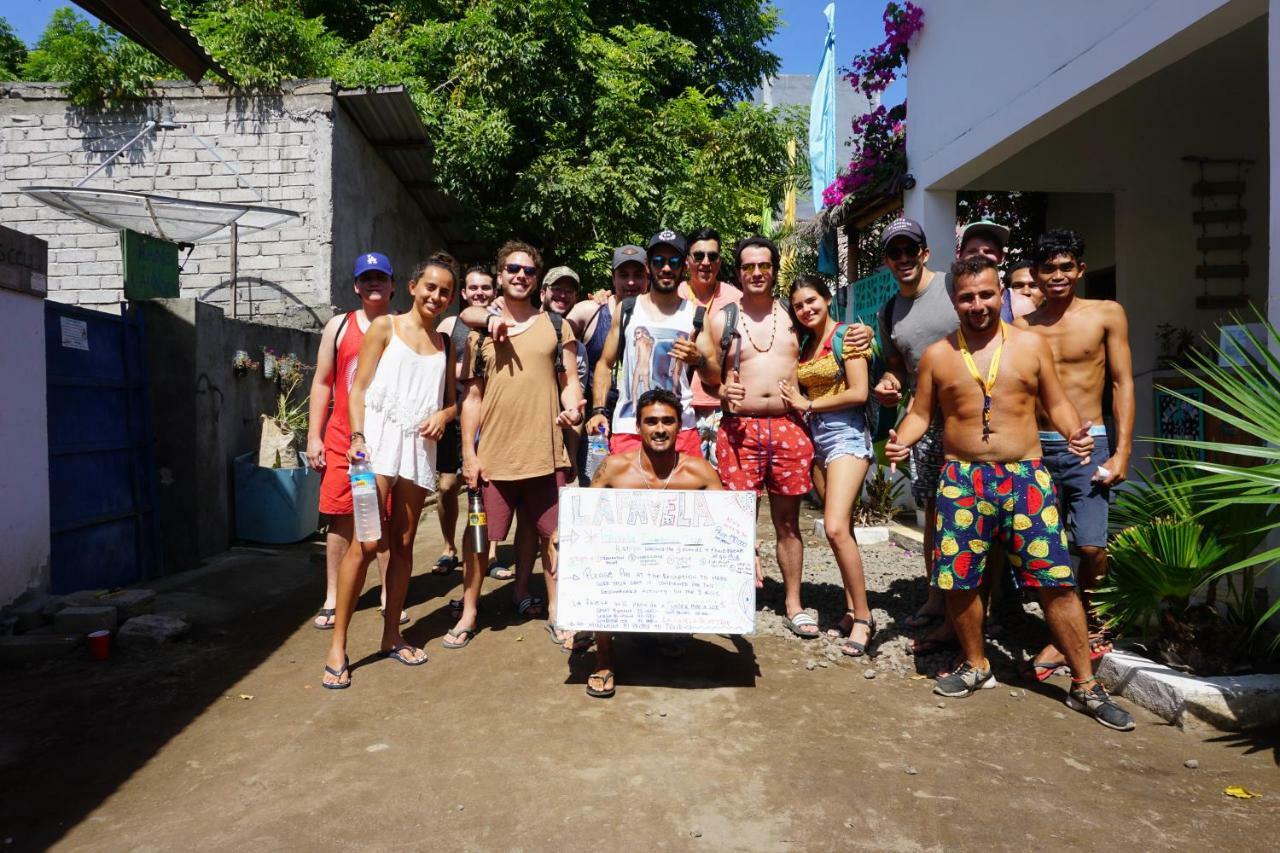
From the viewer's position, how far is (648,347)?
14.4 ft

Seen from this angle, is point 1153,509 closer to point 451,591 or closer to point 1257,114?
point 451,591

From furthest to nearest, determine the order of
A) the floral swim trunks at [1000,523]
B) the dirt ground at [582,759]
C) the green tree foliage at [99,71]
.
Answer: the green tree foliage at [99,71]
the floral swim trunks at [1000,523]
the dirt ground at [582,759]

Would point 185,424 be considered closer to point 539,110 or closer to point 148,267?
point 148,267

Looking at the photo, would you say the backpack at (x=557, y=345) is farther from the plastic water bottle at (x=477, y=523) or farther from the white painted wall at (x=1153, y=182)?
the white painted wall at (x=1153, y=182)

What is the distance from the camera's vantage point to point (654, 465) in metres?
3.98

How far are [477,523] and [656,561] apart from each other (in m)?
1.07

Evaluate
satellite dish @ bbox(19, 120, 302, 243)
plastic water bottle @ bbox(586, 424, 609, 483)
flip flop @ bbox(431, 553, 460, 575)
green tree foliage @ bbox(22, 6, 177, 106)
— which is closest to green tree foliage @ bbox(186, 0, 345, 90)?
green tree foliage @ bbox(22, 6, 177, 106)

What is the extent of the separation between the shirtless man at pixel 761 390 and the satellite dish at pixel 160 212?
562cm

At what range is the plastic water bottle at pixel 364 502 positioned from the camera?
12.3 feet

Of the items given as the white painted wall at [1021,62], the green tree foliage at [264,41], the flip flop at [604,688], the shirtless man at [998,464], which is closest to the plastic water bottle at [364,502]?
the flip flop at [604,688]

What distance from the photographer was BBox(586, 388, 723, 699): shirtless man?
386 centimetres

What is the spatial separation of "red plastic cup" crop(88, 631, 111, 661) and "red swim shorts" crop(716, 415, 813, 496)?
3.35m

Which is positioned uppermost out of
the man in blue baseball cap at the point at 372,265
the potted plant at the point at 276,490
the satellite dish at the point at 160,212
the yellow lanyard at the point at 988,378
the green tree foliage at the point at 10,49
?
the green tree foliage at the point at 10,49

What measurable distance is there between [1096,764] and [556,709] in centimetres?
210
